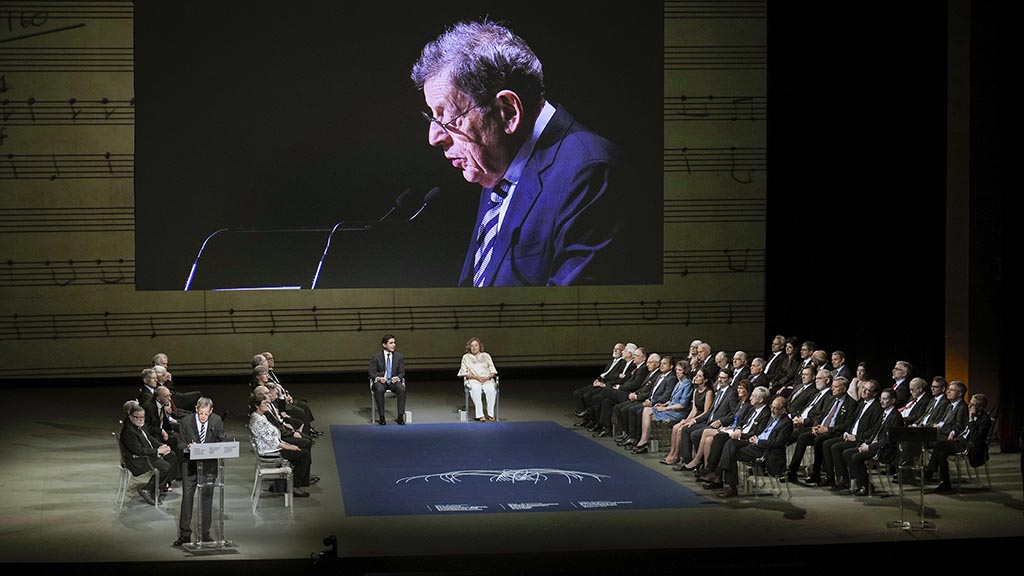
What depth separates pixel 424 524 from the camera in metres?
10.3

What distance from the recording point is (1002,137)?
45.0 feet

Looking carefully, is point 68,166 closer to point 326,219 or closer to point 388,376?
point 326,219

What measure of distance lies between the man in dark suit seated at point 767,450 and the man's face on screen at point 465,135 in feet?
26.8

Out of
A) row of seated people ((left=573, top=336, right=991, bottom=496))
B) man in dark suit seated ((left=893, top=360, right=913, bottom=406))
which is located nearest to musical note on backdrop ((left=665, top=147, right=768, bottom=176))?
row of seated people ((left=573, top=336, right=991, bottom=496))

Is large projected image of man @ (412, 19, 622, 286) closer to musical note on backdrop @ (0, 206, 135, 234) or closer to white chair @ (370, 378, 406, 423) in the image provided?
white chair @ (370, 378, 406, 423)

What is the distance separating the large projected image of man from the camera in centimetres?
1869

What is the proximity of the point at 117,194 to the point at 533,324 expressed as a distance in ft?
20.4

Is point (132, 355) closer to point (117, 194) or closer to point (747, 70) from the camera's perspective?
point (117, 194)

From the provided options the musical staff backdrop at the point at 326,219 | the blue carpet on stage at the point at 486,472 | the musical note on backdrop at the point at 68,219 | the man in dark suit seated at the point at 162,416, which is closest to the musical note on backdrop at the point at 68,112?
the musical staff backdrop at the point at 326,219


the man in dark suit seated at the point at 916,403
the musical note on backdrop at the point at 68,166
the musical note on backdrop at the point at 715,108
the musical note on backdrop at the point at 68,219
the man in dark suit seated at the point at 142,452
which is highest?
the musical note on backdrop at the point at 715,108

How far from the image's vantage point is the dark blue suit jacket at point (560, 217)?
18891mm

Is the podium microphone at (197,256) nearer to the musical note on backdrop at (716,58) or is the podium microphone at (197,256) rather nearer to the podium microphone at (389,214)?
the podium microphone at (389,214)

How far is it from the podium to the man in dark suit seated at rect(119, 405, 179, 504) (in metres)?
1.19

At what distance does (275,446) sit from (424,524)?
174 centimetres
